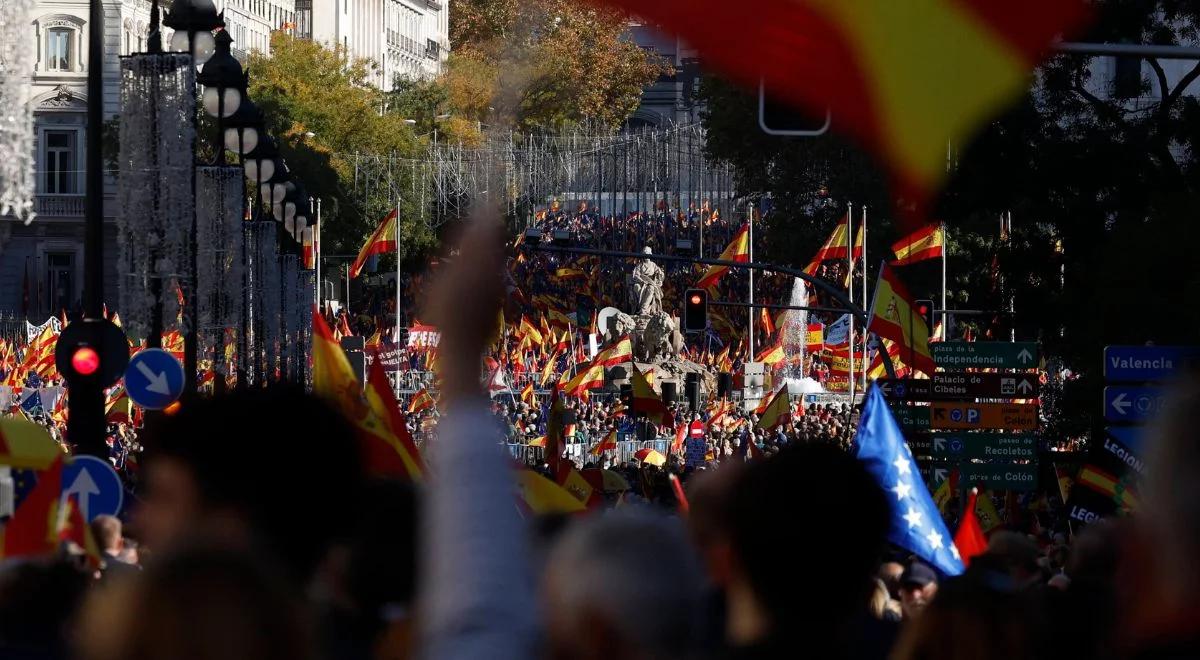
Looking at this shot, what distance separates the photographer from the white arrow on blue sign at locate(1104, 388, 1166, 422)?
16.0 m

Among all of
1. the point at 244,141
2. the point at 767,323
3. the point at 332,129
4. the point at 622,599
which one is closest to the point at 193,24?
the point at 244,141

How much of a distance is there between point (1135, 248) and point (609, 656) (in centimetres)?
2423

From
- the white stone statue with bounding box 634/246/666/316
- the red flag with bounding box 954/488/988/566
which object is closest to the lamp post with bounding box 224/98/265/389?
the red flag with bounding box 954/488/988/566

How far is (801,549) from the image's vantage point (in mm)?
3559

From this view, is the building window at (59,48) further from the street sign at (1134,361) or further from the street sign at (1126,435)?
the street sign at (1126,435)

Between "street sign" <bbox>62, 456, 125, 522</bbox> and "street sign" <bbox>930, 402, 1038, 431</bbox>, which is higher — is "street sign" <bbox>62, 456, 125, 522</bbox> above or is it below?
above

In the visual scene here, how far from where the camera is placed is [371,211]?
79.6 m

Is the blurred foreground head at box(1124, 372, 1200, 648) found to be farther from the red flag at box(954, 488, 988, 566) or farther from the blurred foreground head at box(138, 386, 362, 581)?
the red flag at box(954, 488, 988, 566)

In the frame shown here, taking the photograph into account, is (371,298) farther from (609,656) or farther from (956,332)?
(609,656)

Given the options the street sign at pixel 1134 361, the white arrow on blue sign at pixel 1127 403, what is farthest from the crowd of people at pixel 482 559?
the street sign at pixel 1134 361

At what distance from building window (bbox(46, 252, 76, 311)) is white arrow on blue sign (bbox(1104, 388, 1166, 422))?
64.4 metres

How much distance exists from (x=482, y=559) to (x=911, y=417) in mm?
22245

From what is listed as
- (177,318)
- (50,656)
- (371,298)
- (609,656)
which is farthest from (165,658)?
(371,298)

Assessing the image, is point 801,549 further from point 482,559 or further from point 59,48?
point 59,48
